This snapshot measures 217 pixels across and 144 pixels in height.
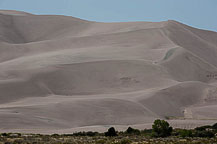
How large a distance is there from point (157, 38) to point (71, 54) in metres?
23.1

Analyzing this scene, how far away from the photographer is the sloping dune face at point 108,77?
2009 inches

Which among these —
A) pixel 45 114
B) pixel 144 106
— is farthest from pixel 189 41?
pixel 45 114

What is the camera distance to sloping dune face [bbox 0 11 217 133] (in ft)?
167

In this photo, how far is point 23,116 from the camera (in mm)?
45688

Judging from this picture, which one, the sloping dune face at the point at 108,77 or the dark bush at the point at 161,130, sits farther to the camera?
the sloping dune face at the point at 108,77

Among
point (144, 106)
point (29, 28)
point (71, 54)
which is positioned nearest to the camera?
point (144, 106)

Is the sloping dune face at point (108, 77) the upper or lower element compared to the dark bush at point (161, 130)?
upper

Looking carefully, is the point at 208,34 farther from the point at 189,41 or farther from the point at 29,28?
the point at 29,28

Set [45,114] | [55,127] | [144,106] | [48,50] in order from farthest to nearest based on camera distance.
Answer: [48,50] < [144,106] < [45,114] < [55,127]

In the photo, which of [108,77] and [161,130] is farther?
[108,77]

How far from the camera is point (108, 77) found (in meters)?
77.8

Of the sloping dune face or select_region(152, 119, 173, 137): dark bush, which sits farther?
the sloping dune face

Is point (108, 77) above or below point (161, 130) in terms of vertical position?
above

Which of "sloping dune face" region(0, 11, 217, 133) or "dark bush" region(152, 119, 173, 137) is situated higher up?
"sloping dune face" region(0, 11, 217, 133)
